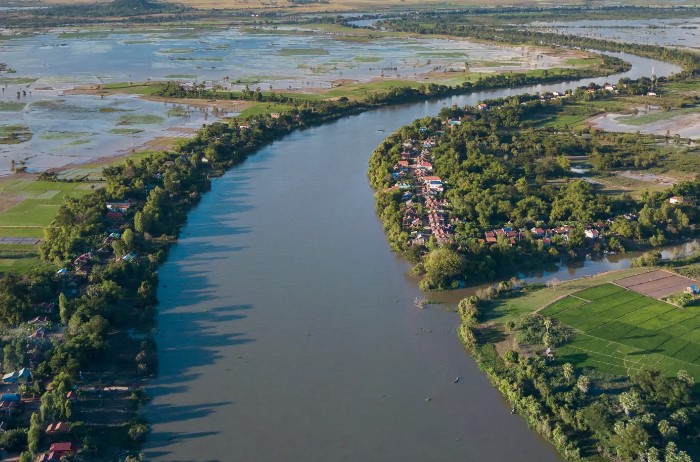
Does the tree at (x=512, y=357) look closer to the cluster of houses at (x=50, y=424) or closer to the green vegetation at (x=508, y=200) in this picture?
the green vegetation at (x=508, y=200)

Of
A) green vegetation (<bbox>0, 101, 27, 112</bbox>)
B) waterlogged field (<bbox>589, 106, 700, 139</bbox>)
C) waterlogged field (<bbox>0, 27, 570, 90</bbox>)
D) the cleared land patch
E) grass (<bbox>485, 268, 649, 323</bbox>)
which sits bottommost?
grass (<bbox>485, 268, 649, 323</bbox>)

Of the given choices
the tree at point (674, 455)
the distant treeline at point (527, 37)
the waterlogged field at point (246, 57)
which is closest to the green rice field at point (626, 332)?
the tree at point (674, 455)

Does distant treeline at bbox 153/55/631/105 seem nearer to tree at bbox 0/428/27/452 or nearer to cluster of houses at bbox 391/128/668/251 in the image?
cluster of houses at bbox 391/128/668/251

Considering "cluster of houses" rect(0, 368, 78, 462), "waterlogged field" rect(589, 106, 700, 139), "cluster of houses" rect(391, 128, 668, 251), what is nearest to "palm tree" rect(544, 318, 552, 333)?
"cluster of houses" rect(391, 128, 668, 251)

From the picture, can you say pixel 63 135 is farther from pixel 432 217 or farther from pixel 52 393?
pixel 52 393

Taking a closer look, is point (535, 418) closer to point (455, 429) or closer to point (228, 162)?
point (455, 429)

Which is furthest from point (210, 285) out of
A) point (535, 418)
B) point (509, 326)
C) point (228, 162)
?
point (228, 162)

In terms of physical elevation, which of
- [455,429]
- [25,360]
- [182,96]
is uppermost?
[182,96]
